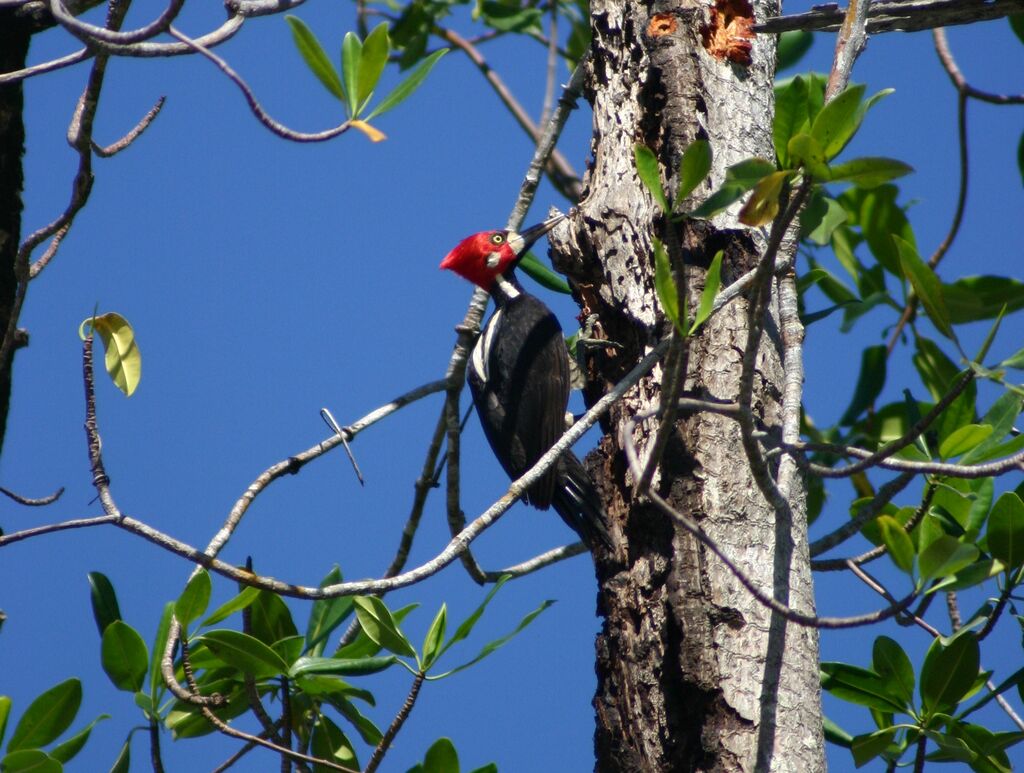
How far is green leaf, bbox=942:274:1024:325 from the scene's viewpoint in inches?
117

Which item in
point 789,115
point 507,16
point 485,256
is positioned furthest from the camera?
point 485,256

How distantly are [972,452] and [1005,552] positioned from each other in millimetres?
233

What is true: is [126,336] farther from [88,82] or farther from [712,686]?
[712,686]

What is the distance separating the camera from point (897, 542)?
1.97 metres

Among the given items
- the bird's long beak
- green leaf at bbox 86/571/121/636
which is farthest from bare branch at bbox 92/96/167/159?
the bird's long beak

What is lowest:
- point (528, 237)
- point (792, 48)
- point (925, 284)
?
point (925, 284)

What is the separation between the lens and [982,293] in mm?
2977

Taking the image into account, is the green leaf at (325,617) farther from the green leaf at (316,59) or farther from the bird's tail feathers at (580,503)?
the green leaf at (316,59)

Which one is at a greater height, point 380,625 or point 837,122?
point 837,122

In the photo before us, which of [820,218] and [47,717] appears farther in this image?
[820,218]

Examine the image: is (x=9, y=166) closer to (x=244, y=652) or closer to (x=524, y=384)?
(x=244, y=652)

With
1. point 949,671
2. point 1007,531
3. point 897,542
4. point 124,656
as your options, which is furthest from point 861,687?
point 124,656

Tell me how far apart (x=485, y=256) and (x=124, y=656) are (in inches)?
105

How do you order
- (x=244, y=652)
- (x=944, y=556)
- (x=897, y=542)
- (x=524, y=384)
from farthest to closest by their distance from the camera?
(x=524, y=384)
(x=244, y=652)
(x=897, y=542)
(x=944, y=556)
